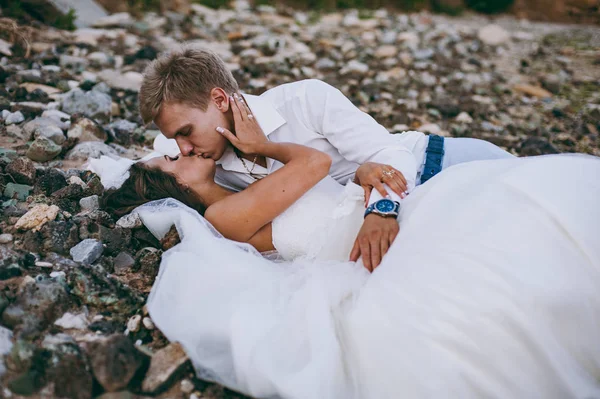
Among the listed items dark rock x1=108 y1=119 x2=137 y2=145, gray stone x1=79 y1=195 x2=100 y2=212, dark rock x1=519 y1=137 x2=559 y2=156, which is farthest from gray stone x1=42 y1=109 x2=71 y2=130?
dark rock x1=519 y1=137 x2=559 y2=156

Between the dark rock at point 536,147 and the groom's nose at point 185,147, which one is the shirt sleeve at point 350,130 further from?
the dark rock at point 536,147

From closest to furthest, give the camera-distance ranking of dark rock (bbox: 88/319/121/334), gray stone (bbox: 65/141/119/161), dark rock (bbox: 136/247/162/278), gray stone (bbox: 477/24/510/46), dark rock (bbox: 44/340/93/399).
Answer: dark rock (bbox: 44/340/93/399) < dark rock (bbox: 88/319/121/334) < dark rock (bbox: 136/247/162/278) < gray stone (bbox: 65/141/119/161) < gray stone (bbox: 477/24/510/46)

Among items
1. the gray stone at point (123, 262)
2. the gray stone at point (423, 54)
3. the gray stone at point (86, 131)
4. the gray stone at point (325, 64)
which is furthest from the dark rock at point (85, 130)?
the gray stone at point (423, 54)

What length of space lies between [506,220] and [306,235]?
3.02 ft

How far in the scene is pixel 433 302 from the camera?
68.1 inches

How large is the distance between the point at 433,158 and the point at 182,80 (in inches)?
59.7

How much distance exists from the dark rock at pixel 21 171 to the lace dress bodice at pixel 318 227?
5.15 ft

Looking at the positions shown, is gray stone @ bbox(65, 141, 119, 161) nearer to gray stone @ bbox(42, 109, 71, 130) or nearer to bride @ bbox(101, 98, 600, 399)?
gray stone @ bbox(42, 109, 71, 130)

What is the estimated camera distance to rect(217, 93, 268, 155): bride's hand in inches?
103

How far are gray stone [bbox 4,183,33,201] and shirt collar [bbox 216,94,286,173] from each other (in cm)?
114

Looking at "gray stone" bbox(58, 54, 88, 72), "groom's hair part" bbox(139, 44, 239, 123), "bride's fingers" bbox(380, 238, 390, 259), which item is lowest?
"bride's fingers" bbox(380, 238, 390, 259)

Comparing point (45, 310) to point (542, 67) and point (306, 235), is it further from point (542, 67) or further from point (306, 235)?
point (542, 67)

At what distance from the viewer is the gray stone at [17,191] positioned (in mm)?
2893

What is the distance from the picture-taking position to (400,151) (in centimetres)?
278
